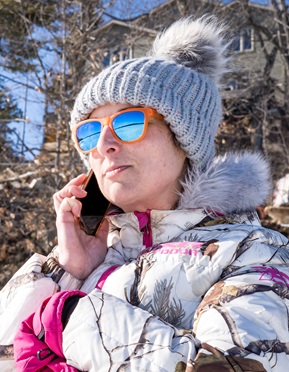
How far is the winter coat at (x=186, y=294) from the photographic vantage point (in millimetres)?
1266

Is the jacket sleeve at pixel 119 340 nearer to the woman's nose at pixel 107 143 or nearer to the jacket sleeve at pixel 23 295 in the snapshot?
the jacket sleeve at pixel 23 295

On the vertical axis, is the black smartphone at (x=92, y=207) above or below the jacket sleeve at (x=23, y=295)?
above

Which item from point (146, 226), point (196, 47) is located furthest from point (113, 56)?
point (146, 226)

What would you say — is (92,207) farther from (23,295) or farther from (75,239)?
(23,295)

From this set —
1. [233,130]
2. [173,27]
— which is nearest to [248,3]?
[233,130]

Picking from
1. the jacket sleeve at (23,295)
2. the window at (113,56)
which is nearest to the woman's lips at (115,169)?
the jacket sleeve at (23,295)

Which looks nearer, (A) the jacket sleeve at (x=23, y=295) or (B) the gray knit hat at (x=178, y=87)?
(A) the jacket sleeve at (x=23, y=295)

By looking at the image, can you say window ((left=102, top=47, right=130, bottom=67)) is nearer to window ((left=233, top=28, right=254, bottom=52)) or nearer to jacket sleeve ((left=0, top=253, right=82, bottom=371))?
window ((left=233, top=28, right=254, bottom=52))

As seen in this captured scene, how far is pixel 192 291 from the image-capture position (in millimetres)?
Answer: 1560

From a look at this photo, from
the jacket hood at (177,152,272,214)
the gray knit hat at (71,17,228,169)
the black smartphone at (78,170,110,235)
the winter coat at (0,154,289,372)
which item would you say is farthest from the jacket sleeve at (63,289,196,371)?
the gray knit hat at (71,17,228,169)

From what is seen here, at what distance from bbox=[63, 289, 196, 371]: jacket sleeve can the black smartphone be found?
78 cm

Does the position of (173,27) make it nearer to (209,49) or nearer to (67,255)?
Answer: (209,49)

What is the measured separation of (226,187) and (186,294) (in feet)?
1.89

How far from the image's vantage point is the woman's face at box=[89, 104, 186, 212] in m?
1.93
